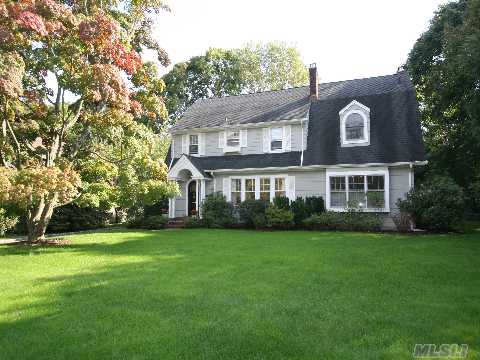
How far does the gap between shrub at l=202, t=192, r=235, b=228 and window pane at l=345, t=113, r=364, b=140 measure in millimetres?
7608

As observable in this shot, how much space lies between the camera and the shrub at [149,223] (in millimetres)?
20562

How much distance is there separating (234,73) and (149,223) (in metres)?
27.3

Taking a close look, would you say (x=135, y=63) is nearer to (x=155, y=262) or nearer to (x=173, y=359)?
(x=155, y=262)

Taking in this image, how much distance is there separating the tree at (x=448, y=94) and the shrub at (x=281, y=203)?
888cm

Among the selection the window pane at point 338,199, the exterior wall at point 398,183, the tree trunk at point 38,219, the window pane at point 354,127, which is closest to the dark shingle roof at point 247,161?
the window pane at point 338,199

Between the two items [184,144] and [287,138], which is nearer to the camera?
[287,138]

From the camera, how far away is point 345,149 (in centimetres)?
2023

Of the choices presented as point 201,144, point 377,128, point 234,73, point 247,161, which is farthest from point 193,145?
point 234,73

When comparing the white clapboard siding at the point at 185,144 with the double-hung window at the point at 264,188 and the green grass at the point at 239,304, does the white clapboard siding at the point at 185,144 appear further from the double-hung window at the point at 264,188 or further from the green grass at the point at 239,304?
the green grass at the point at 239,304

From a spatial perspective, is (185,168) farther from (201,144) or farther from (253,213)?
(253,213)

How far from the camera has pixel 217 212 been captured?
20719mm

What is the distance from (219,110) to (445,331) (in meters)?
22.9

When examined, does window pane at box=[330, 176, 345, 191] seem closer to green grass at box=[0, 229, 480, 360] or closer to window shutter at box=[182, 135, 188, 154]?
green grass at box=[0, 229, 480, 360]

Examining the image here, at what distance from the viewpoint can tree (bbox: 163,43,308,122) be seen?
138 feet
